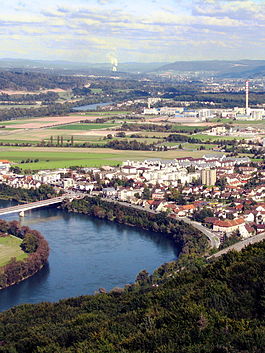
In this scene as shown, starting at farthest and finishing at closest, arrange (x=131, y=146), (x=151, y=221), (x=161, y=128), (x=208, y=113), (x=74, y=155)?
(x=208, y=113) < (x=161, y=128) < (x=131, y=146) < (x=74, y=155) < (x=151, y=221)

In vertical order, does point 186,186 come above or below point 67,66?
below

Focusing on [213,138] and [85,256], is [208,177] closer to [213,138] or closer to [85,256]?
[85,256]

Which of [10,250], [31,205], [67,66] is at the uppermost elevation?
[67,66]

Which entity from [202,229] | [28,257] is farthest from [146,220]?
[28,257]

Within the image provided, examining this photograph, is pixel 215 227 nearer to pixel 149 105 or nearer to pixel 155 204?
pixel 155 204

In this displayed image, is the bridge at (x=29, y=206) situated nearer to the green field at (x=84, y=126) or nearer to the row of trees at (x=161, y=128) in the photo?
the row of trees at (x=161, y=128)

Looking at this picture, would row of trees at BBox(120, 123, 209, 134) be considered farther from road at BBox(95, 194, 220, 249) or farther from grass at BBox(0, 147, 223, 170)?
road at BBox(95, 194, 220, 249)
